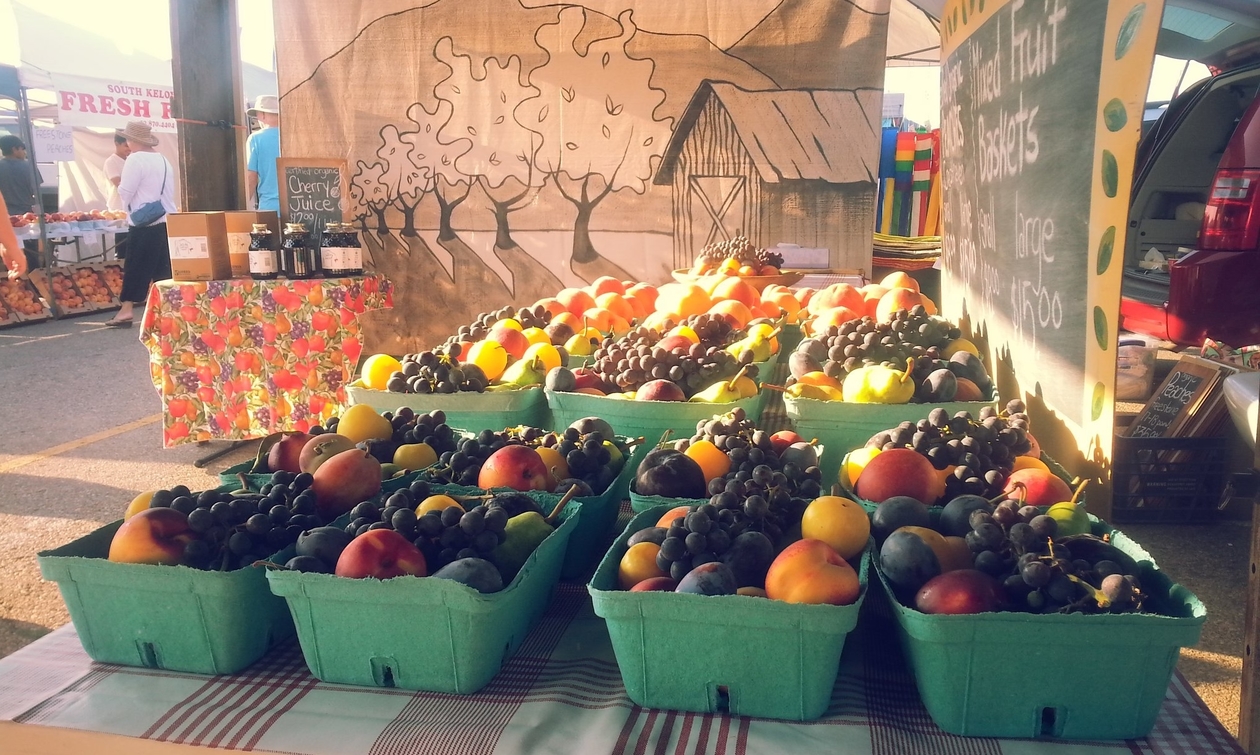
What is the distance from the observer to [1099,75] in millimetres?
1662

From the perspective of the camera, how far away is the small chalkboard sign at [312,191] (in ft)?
14.2

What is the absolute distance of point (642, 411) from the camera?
2031mm

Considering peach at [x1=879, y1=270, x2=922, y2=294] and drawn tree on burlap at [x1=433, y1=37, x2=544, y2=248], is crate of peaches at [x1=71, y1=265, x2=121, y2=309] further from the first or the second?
peach at [x1=879, y1=270, x2=922, y2=294]

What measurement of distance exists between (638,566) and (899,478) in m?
0.54

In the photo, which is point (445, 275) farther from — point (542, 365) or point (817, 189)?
point (542, 365)

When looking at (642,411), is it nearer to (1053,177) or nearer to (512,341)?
(512,341)

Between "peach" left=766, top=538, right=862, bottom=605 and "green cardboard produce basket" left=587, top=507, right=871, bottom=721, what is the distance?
0.10 feet

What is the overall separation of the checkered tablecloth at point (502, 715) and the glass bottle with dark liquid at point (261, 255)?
3.07 metres

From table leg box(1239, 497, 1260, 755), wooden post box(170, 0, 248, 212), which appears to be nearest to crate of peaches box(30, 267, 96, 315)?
wooden post box(170, 0, 248, 212)

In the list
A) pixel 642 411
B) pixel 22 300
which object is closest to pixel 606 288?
pixel 642 411

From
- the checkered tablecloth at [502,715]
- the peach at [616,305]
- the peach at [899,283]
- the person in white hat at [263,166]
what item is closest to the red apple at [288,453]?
the checkered tablecloth at [502,715]

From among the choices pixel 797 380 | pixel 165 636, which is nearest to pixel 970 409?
pixel 797 380

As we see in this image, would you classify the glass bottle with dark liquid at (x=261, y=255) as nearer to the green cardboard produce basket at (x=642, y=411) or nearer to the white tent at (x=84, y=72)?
the green cardboard produce basket at (x=642, y=411)

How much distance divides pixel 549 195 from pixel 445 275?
3.19ft
